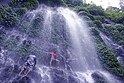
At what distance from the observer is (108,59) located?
20.8 meters

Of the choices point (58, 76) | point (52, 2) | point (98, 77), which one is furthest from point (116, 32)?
point (58, 76)

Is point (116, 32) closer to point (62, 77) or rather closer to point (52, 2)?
point (52, 2)

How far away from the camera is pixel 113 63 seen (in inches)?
803

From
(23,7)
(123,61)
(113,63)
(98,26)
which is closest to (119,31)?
(98,26)

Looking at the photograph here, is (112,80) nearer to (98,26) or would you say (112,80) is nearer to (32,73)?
(32,73)

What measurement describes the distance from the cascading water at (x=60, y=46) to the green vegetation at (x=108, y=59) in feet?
2.06

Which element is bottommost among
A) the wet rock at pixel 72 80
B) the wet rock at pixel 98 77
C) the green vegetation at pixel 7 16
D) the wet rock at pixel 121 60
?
the wet rock at pixel 121 60

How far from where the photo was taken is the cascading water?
52.8 feet

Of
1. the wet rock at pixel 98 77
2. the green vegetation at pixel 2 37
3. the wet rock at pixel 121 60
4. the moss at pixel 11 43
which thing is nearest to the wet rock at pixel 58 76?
the wet rock at pixel 98 77

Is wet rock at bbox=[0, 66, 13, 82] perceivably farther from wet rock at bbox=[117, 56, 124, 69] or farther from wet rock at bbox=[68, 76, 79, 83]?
wet rock at bbox=[117, 56, 124, 69]

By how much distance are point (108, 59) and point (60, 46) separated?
5.18 metres

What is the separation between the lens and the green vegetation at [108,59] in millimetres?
19828

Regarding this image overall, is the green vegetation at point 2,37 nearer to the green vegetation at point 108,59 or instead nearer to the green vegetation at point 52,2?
the green vegetation at point 108,59

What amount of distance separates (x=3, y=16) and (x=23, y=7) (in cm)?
362
